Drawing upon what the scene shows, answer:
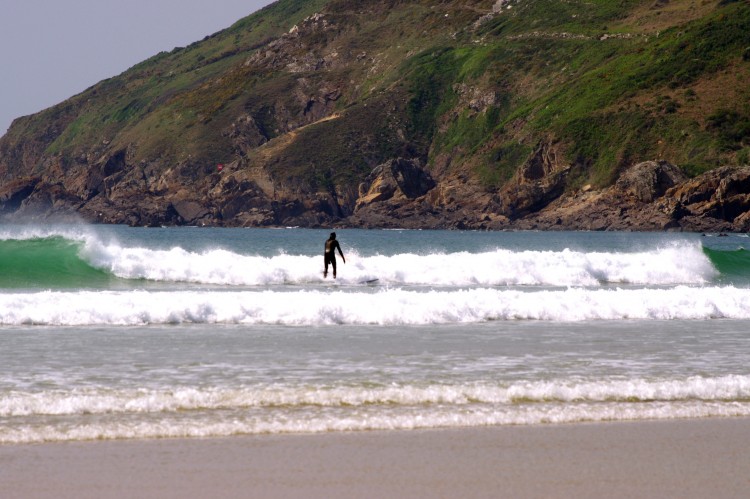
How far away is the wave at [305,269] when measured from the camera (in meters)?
29.2

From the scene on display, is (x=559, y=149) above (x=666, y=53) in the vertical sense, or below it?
below

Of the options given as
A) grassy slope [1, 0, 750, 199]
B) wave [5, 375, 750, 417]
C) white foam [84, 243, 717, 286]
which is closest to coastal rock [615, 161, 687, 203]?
grassy slope [1, 0, 750, 199]

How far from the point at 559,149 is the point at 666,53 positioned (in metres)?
22.8

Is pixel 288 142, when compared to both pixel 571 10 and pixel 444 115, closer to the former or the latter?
pixel 444 115

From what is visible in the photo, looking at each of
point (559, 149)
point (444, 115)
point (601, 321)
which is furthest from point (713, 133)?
point (601, 321)

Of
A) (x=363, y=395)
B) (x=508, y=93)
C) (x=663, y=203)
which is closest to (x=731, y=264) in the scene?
(x=363, y=395)

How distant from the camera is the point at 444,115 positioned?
14638 centimetres

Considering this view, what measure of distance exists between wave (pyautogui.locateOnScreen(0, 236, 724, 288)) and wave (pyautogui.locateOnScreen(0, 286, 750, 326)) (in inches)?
419

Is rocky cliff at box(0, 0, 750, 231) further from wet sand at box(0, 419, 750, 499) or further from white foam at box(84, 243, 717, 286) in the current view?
wet sand at box(0, 419, 750, 499)

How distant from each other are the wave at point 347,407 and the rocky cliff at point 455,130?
301 feet

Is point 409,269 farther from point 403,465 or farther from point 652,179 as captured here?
point 652,179

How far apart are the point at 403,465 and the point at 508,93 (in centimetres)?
13540

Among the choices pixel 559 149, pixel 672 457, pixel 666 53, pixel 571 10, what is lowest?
pixel 672 457

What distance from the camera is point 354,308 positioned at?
16.6m
